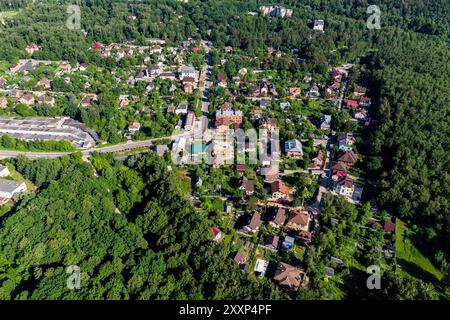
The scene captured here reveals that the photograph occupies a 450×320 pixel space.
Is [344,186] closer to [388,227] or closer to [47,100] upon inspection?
[388,227]

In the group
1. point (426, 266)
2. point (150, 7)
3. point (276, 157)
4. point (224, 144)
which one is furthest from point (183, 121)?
point (150, 7)

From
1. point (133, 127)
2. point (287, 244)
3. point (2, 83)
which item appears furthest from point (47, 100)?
point (287, 244)

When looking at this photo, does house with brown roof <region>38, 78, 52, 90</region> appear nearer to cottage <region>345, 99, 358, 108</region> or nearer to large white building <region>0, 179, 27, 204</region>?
large white building <region>0, 179, 27, 204</region>

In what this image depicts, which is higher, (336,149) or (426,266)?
(336,149)

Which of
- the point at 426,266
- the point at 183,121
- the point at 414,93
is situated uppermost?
the point at 414,93

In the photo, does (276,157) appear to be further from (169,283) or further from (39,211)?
(39,211)

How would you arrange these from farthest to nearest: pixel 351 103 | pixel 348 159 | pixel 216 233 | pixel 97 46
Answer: pixel 97 46, pixel 351 103, pixel 348 159, pixel 216 233
